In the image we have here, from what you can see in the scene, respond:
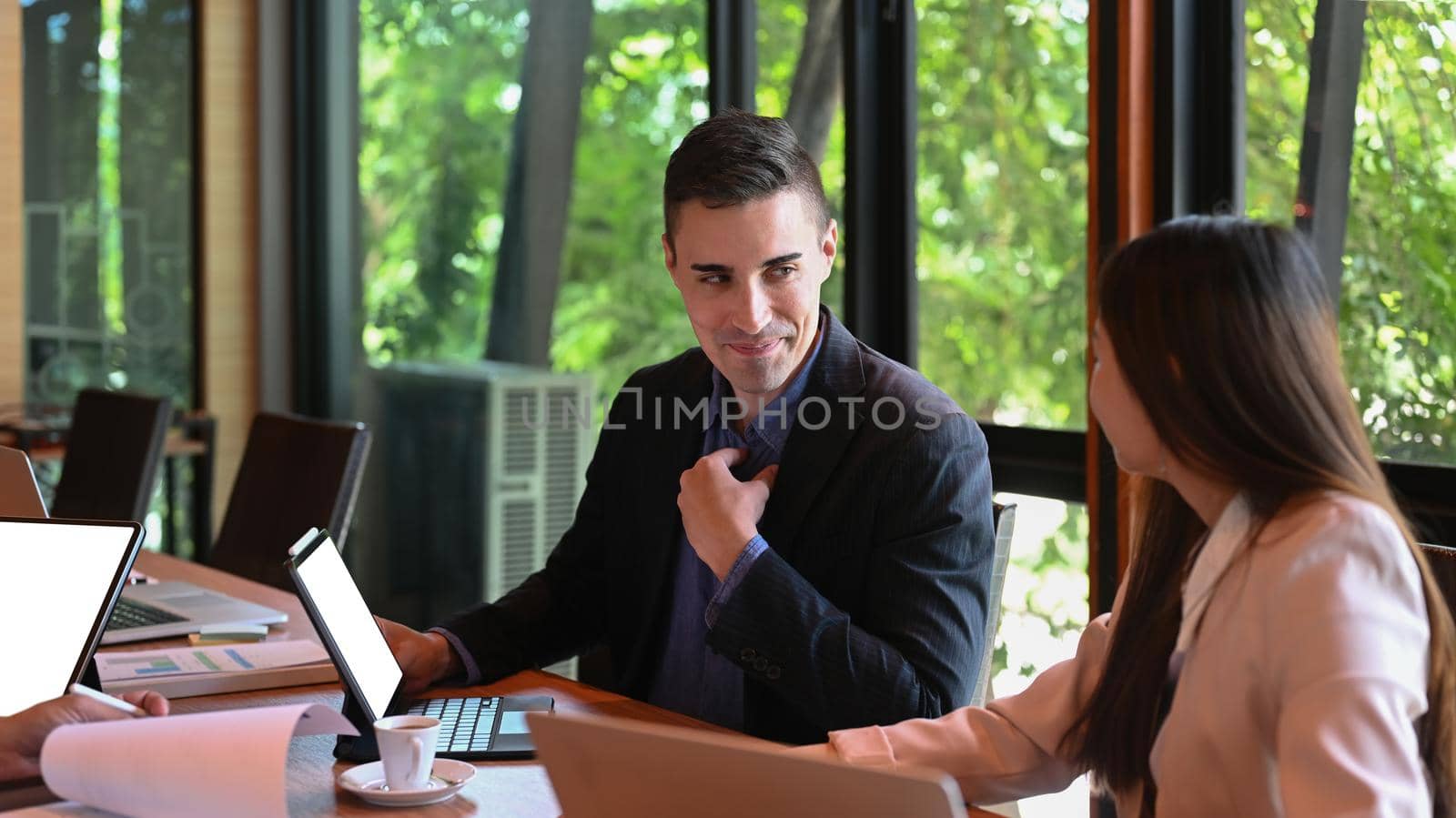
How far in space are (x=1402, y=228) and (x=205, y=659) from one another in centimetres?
186

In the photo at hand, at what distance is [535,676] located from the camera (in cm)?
191

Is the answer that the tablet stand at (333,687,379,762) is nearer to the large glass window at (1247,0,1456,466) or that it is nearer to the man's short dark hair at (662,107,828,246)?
the man's short dark hair at (662,107,828,246)

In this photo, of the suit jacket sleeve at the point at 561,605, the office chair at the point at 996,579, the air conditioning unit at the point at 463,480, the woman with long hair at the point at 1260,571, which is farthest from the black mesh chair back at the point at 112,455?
the woman with long hair at the point at 1260,571

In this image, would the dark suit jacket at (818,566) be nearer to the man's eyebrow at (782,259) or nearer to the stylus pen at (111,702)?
the man's eyebrow at (782,259)

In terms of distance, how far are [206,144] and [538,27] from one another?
5.27 feet

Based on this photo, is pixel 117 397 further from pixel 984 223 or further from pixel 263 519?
pixel 984 223

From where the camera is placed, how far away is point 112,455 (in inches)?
137

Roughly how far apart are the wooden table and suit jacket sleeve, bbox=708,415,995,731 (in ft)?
0.50

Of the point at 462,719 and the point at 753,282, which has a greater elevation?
the point at 753,282

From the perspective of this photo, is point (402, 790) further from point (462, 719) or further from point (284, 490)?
point (284, 490)

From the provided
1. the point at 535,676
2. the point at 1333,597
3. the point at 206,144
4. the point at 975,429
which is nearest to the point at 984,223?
the point at 975,429

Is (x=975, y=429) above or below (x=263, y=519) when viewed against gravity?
above

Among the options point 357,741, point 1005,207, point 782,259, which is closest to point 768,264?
point 782,259

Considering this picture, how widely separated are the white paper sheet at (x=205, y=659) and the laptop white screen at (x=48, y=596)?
0.26m
